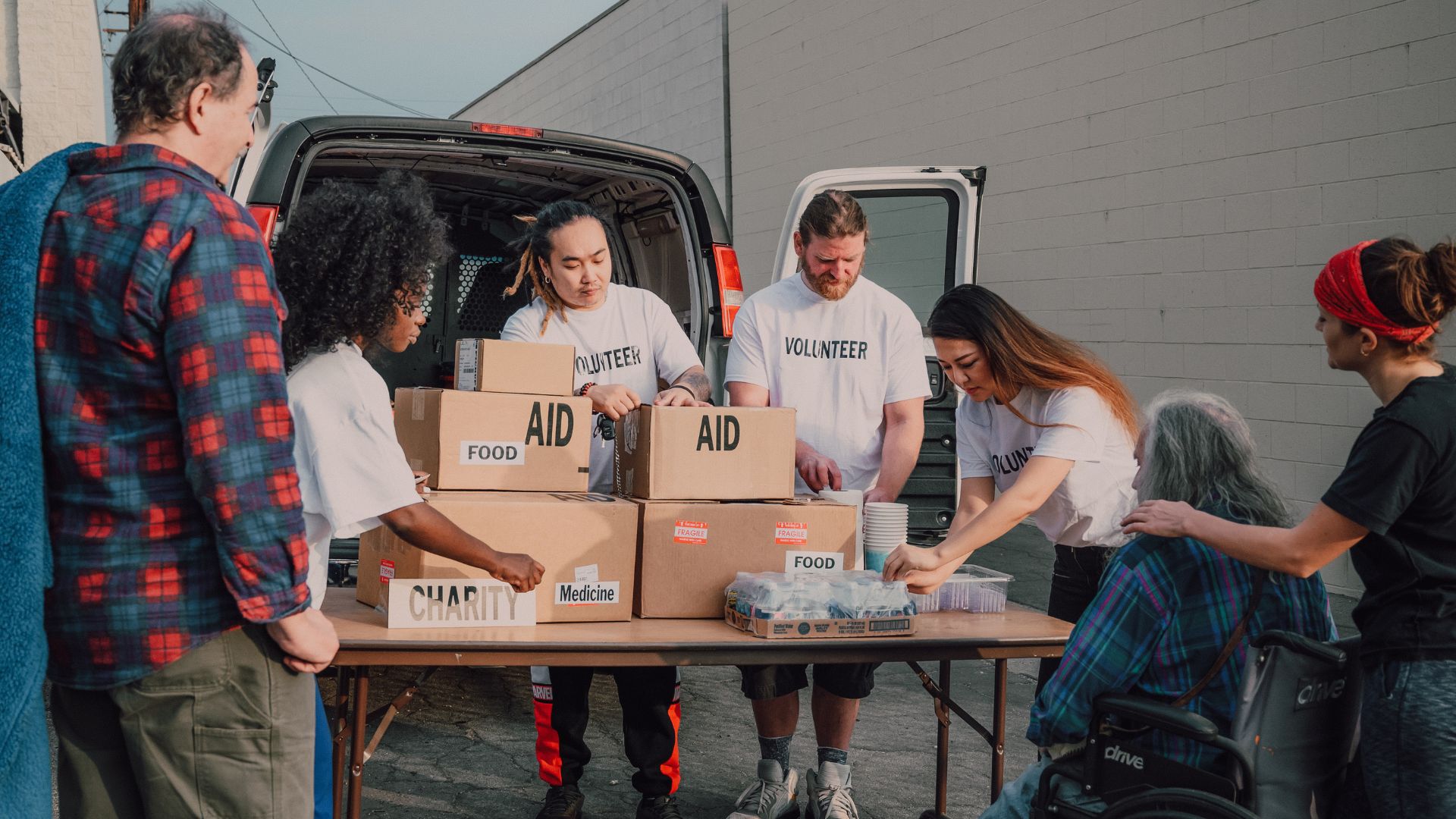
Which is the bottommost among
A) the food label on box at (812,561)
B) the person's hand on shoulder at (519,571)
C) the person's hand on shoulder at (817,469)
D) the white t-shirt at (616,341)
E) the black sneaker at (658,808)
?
the black sneaker at (658,808)

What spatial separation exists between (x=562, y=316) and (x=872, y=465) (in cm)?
107

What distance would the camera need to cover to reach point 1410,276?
209 centimetres

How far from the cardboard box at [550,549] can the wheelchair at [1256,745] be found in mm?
1153

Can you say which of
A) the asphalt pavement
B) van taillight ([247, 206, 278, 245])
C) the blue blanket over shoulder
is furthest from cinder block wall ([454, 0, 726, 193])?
the blue blanket over shoulder

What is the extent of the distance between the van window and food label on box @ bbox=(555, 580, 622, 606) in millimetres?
5854

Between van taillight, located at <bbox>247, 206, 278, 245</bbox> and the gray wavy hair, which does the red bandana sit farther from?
van taillight, located at <bbox>247, 206, 278, 245</bbox>

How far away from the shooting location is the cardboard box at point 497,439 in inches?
111

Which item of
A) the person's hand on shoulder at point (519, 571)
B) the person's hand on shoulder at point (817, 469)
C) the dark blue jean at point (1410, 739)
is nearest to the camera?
the dark blue jean at point (1410, 739)

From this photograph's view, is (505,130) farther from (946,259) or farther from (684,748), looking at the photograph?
(684,748)

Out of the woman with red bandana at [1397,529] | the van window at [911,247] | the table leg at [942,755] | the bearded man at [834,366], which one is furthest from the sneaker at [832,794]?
the van window at [911,247]

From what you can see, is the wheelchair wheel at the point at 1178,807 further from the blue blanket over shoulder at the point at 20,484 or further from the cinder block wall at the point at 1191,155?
Result: the cinder block wall at the point at 1191,155

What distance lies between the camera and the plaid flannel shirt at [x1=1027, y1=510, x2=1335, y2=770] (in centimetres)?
226

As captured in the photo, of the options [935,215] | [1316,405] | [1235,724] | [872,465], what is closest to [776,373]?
[872,465]

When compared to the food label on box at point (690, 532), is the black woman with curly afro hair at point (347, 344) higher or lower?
higher
